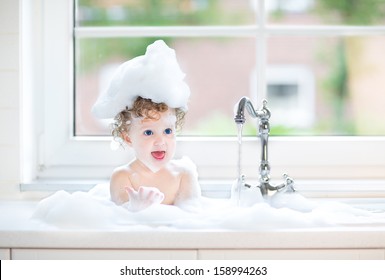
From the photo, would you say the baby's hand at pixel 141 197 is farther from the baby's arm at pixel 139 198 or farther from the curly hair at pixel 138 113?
the curly hair at pixel 138 113

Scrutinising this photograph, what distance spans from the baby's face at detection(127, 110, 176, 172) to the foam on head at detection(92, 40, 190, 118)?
0.13ft

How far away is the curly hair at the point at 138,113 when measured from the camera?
140cm

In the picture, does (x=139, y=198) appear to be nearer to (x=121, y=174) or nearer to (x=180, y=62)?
(x=121, y=174)

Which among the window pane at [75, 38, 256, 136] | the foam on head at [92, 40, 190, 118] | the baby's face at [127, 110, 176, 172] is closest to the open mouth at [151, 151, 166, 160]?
the baby's face at [127, 110, 176, 172]

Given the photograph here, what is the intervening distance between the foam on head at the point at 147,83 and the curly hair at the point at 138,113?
0.01 meters

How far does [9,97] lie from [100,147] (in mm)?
277

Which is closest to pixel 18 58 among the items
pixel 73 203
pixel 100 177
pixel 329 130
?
pixel 100 177

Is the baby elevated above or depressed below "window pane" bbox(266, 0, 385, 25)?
below

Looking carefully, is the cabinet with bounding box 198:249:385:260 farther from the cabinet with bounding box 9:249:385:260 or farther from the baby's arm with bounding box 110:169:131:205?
the baby's arm with bounding box 110:169:131:205

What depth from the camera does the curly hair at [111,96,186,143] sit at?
1.40 metres

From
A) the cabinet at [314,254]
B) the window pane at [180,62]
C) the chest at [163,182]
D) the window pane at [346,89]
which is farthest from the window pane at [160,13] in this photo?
the cabinet at [314,254]

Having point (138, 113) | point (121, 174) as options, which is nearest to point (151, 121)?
point (138, 113)

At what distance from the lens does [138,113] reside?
1.40m

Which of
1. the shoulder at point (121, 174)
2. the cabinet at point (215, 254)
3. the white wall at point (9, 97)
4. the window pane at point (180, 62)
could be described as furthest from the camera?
the window pane at point (180, 62)
